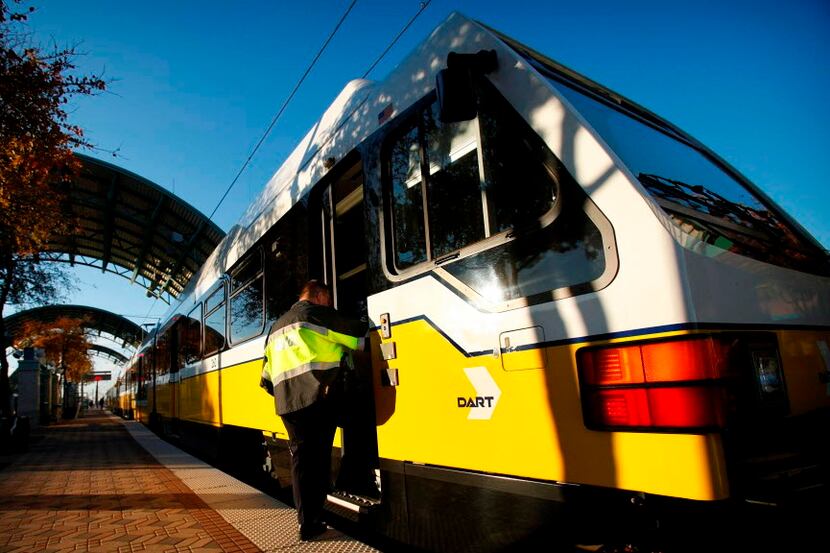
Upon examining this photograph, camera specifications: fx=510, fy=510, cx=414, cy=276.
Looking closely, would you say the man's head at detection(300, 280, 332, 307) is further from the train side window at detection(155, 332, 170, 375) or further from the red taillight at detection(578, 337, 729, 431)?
the train side window at detection(155, 332, 170, 375)

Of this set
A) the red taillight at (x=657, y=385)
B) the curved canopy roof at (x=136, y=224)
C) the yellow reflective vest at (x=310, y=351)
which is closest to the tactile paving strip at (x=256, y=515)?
the yellow reflective vest at (x=310, y=351)

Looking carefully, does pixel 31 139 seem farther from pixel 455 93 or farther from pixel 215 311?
pixel 455 93

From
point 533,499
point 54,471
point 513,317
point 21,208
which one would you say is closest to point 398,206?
point 513,317

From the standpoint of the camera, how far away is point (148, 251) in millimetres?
28500

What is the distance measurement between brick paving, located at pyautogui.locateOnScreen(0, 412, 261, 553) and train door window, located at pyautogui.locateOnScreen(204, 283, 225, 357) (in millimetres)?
1677

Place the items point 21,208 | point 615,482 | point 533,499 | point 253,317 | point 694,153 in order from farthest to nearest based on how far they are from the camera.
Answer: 1. point 21,208
2. point 253,317
3. point 694,153
4. point 533,499
5. point 615,482

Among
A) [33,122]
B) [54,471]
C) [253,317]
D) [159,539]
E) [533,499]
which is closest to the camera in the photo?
[533,499]

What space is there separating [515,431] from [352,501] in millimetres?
1600

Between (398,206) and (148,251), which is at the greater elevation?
(148,251)

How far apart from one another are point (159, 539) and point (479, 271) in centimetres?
309

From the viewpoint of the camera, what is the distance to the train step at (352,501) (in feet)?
10.1

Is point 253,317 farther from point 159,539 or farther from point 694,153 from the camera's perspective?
point 694,153

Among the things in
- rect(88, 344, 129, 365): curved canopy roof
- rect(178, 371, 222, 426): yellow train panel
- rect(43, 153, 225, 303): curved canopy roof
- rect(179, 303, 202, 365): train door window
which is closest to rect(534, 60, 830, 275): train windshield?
rect(178, 371, 222, 426): yellow train panel

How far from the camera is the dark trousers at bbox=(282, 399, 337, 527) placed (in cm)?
330
